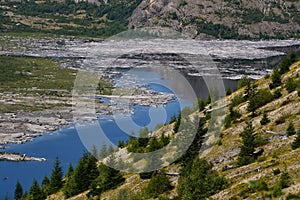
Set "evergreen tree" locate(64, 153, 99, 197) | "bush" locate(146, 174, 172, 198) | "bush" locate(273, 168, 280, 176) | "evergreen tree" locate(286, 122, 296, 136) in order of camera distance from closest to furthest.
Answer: "bush" locate(273, 168, 280, 176)
"evergreen tree" locate(286, 122, 296, 136)
"bush" locate(146, 174, 172, 198)
"evergreen tree" locate(64, 153, 99, 197)

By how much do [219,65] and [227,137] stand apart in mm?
147775

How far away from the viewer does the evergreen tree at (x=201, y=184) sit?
2867cm

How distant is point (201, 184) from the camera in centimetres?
2914

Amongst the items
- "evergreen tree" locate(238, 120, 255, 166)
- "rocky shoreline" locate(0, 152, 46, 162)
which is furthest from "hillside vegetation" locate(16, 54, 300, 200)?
"rocky shoreline" locate(0, 152, 46, 162)

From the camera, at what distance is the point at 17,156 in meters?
90.8

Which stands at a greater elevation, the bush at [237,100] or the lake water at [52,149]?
the bush at [237,100]

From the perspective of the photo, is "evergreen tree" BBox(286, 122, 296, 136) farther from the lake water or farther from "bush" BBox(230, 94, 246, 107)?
the lake water

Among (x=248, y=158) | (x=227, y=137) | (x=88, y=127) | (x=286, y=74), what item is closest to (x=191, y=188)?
(x=248, y=158)

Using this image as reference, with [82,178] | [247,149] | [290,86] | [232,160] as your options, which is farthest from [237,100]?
[82,178]

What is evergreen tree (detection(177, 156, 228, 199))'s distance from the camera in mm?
28672

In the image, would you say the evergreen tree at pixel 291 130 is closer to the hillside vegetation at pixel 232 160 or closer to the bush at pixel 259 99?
the hillside vegetation at pixel 232 160

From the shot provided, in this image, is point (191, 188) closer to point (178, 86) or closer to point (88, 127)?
point (88, 127)

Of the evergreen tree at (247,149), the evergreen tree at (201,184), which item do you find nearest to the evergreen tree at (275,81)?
the evergreen tree at (247,149)

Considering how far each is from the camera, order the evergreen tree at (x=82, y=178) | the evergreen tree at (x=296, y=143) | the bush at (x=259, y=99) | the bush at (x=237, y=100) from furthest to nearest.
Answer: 1. the evergreen tree at (x=82, y=178)
2. the bush at (x=237, y=100)
3. the bush at (x=259, y=99)
4. the evergreen tree at (x=296, y=143)
